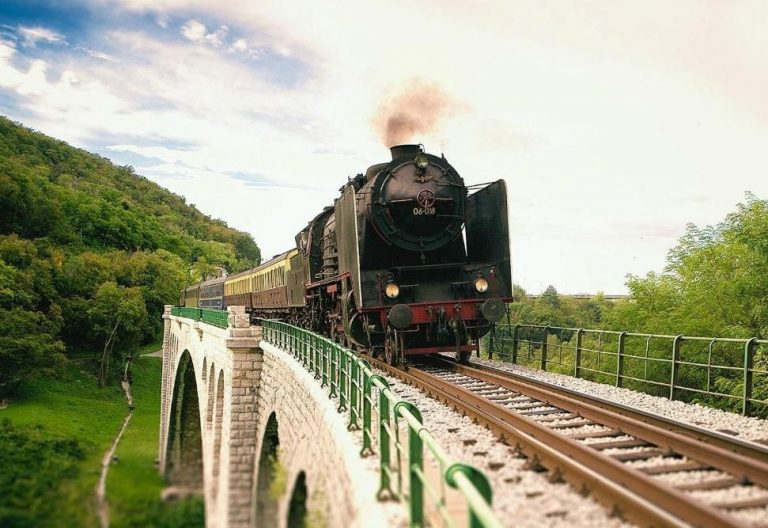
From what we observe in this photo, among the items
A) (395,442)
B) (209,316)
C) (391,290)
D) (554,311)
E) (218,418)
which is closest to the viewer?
(395,442)

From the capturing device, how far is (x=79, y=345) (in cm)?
4731

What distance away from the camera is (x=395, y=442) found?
13.8ft

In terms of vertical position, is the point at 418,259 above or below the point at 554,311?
above

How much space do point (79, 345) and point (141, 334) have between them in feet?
14.3

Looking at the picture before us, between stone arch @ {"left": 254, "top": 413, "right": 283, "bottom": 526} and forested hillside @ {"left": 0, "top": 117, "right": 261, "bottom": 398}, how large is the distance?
2607 centimetres

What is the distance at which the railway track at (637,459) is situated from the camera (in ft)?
12.5

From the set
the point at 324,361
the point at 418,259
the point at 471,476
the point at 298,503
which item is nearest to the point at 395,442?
the point at 471,476

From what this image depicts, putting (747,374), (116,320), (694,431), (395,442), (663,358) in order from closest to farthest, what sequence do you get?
1. (395,442)
2. (694,431)
3. (747,374)
4. (663,358)
5. (116,320)

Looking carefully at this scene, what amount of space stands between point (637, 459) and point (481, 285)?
20.5ft

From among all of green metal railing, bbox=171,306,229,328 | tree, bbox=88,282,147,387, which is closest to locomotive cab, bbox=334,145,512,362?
green metal railing, bbox=171,306,229,328

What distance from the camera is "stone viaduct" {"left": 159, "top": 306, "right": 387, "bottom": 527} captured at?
5469mm

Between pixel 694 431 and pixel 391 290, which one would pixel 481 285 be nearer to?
pixel 391 290

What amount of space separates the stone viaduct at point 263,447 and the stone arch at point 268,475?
2cm

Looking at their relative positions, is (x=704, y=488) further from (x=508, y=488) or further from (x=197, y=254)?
(x=197, y=254)
